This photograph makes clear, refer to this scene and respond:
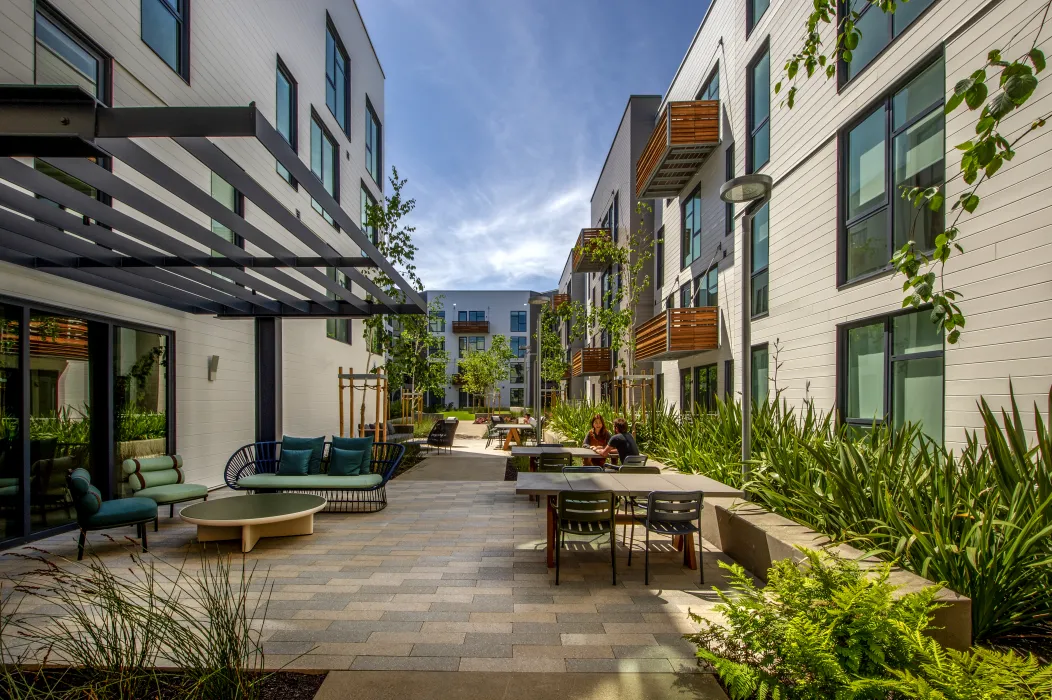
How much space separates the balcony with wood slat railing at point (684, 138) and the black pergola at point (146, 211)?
24.2 feet

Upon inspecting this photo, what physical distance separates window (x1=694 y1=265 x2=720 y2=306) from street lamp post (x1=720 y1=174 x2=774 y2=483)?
6791 mm

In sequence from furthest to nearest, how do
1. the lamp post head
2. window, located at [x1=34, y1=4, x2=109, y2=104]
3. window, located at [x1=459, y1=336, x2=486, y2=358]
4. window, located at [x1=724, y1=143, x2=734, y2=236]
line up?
1. window, located at [x1=459, y1=336, x2=486, y2=358]
2. window, located at [x1=724, y1=143, x2=734, y2=236]
3. window, located at [x1=34, y1=4, x2=109, y2=104]
4. the lamp post head

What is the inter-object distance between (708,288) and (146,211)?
37.7 feet

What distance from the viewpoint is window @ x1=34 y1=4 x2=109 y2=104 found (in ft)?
20.0

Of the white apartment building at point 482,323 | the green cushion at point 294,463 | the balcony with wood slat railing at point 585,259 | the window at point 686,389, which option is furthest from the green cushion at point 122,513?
the white apartment building at point 482,323

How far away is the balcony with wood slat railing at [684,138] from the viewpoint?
12.9 metres

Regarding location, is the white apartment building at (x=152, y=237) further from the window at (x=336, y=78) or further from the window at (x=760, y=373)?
the window at (x=760, y=373)

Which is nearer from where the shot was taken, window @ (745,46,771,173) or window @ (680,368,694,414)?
window @ (745,46,771,173)

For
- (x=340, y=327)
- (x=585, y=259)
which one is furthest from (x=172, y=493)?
(x=585, y=259)

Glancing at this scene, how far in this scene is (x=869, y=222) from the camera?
7707mm

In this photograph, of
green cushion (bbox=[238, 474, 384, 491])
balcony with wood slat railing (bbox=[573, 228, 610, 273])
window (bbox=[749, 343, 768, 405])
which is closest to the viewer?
green cushion (bbox=[238, 474, 384, 491])

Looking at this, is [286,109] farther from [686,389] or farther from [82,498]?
[686,389]

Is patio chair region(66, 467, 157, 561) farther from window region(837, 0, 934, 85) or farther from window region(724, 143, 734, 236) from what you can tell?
window region(724, 143, 734, 236)

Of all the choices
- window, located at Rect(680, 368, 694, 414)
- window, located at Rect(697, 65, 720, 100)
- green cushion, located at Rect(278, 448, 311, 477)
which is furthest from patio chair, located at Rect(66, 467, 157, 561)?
window, located at Rect(697, 65, 720, 100)
